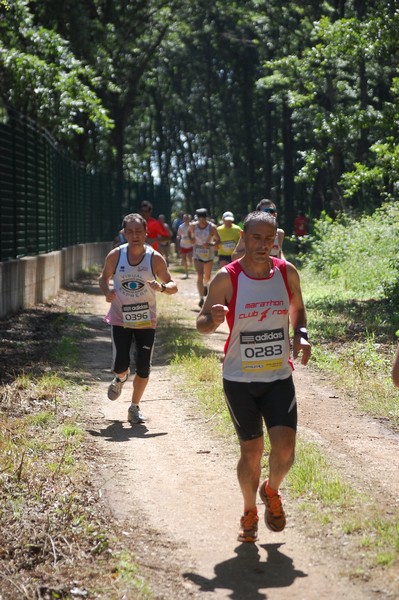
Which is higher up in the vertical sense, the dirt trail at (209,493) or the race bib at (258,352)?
the race bib at (258,352)

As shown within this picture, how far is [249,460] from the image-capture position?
19.8 feet

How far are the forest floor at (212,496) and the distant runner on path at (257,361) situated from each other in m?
0.28

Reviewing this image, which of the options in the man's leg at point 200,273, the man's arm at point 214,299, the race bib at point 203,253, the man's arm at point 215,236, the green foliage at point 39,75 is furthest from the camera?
the green foliage at point 39,75

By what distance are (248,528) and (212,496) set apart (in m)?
1.01

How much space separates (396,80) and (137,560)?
44.3 feet

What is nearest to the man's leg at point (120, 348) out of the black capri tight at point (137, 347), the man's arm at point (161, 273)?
the black capri tight at point (137, 347)

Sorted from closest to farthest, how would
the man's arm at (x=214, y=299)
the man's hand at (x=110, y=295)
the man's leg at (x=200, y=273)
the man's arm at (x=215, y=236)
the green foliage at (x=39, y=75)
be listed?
1. the man's arm at (x=214, y=299)
2. the man's hand at (x=110, y=295)
3. the man's arm at (x=215, y=236)
4. the man's leg at (x=200, y=273)
5. the green foliage at (x=39, y=75)

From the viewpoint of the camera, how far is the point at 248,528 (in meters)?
6.00

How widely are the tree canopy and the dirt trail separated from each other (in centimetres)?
853

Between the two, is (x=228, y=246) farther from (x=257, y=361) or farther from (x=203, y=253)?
(x=257, y=361)

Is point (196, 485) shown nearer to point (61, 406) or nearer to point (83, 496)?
point (83, 496)

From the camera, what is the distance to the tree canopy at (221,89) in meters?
19.7

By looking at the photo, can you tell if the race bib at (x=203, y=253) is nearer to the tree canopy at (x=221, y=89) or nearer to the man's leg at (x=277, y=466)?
the tree canopy at (x=221, y=89)

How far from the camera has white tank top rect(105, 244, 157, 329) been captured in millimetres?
9484
